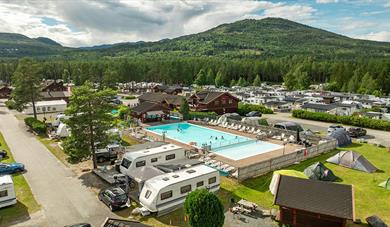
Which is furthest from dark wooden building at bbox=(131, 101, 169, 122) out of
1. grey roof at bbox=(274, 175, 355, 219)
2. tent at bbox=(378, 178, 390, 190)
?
tent at bbox=(378, 178, 390, 190)

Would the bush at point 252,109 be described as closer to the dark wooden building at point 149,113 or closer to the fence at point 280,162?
the dark wooden building at point 149,113

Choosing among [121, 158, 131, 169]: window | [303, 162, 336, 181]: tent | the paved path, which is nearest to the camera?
the paved path

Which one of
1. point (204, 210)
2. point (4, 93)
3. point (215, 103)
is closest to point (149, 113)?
point (215, 103)

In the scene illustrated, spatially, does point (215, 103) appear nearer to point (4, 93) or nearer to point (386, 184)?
point (386, 184)

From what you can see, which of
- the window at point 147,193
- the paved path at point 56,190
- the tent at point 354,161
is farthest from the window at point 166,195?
the tent at point 354,161

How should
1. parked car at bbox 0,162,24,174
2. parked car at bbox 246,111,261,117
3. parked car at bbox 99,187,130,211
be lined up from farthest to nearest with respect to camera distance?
parked car at bbox 246,111,261,117
parked car at bbox 0,162,24,174
parked car at bbox 99,187,130,211

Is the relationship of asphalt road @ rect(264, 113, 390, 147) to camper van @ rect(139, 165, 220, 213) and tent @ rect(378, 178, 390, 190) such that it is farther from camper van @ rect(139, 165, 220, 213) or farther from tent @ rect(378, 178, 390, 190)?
camper van @ rect(139, 165, 220, 213)
